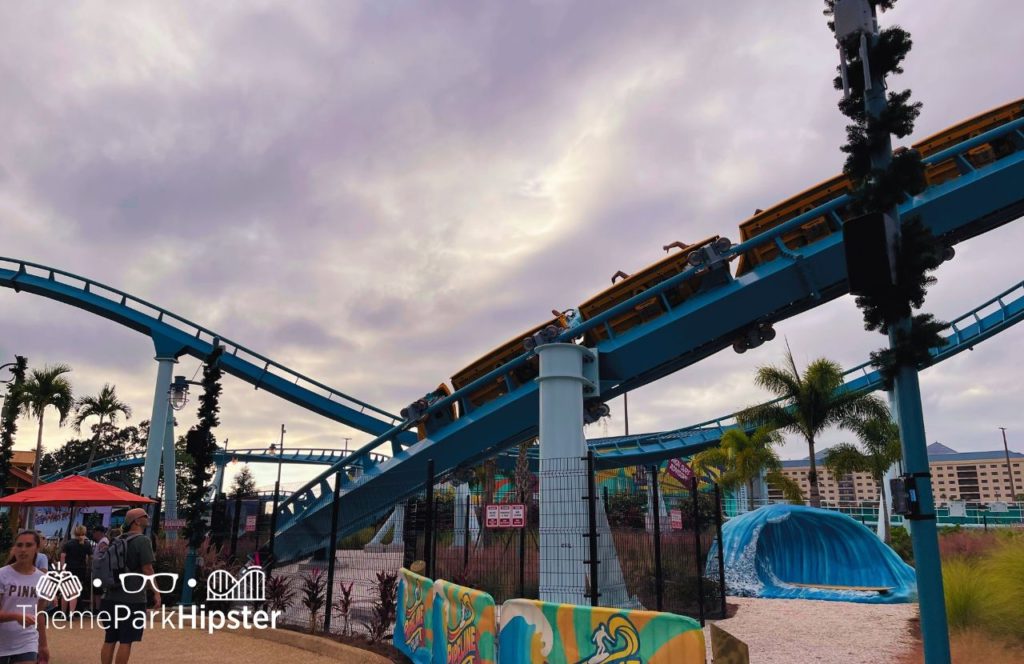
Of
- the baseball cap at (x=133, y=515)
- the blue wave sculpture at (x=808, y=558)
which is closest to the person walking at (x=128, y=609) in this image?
the baseball cap at (x=133, y=515)

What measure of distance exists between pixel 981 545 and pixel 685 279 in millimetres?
14257

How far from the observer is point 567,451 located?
11.7 metres

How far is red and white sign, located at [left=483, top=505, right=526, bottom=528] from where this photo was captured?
1047 centimetres

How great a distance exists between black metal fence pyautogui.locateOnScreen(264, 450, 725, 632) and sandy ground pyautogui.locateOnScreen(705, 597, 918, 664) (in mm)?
815

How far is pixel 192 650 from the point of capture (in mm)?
9750

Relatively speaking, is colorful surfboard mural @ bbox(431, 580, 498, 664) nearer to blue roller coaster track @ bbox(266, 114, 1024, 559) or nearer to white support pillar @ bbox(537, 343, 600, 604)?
white support pillar @ bbox(537, 343, 600, 604)

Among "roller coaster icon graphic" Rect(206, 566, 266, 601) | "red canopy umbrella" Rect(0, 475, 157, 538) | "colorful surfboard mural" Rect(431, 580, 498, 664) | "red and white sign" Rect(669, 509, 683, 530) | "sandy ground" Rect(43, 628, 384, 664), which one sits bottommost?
"sandy ground" Rect(43, 628, 384, 664)

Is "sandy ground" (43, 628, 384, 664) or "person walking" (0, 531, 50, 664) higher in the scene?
"person walking" (0, 531, 50, 664)

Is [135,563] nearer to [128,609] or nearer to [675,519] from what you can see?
[128,609]

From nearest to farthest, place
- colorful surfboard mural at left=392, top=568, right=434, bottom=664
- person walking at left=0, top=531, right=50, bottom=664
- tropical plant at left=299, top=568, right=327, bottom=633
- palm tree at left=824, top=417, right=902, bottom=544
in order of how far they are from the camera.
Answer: person walking at left=0, top=531, right=50, bottom=664 < colorful surfboard mural at left=392, top=568, right=434, bottom=664 < tropical plant at left=299, top=568, right=327, bottom=633 < palm tree at left=824, top=417, right=902, bottom=544

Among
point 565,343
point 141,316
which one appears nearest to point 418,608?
point 565,343

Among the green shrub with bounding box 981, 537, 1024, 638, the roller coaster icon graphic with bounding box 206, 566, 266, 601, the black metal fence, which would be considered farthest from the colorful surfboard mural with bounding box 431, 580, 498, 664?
the green shrub with bounding box 981, 537, 1024, 638

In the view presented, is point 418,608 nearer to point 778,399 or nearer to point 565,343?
point 565,343

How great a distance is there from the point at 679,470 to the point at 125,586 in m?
36.0
